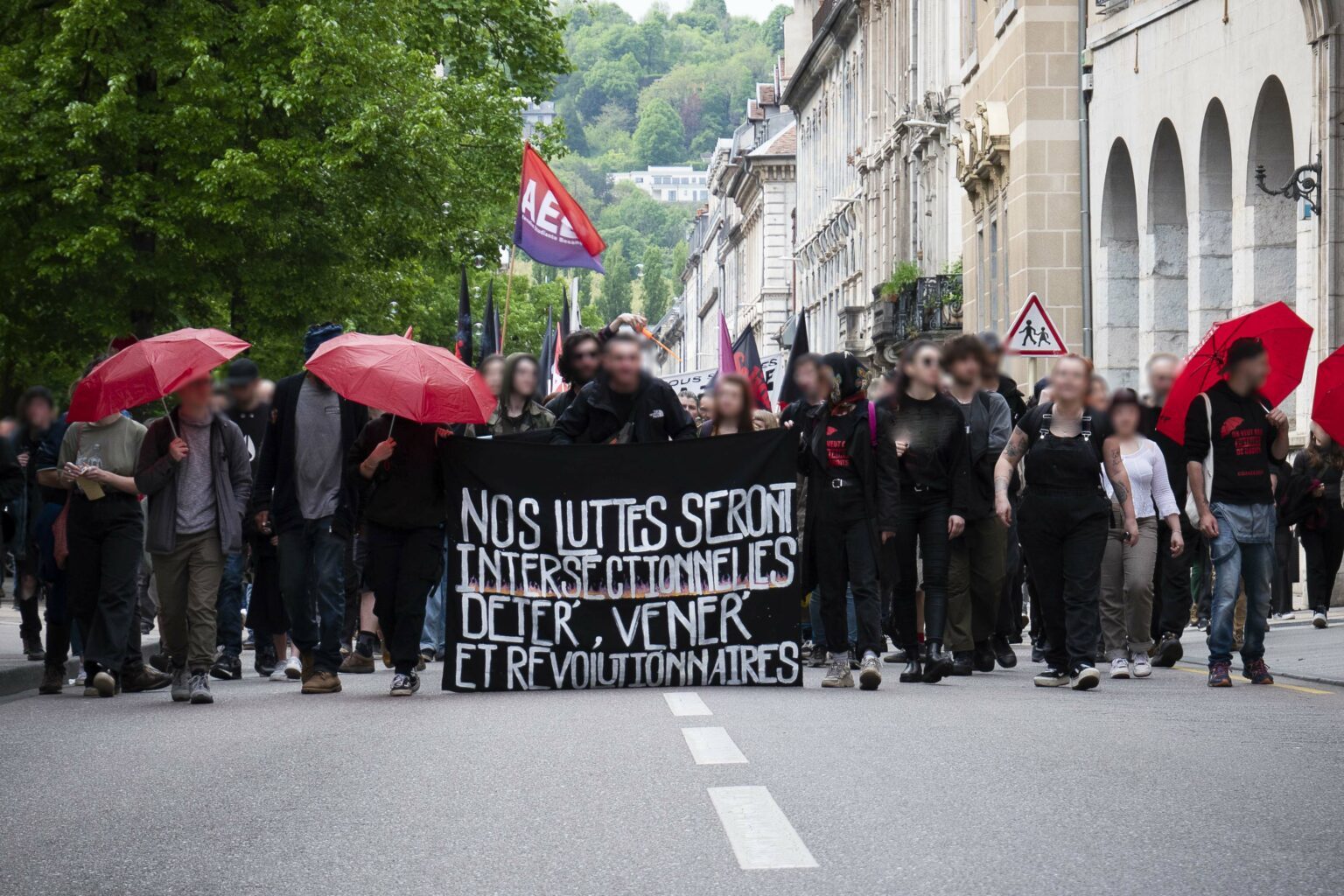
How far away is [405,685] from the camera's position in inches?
490

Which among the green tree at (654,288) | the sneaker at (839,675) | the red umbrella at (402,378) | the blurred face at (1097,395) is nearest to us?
the red umbrella at (402,378)

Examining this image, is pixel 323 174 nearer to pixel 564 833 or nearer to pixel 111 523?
pixel 111 523

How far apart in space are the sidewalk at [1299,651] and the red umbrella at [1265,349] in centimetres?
191

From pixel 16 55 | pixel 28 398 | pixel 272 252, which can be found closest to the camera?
pixel 28 398

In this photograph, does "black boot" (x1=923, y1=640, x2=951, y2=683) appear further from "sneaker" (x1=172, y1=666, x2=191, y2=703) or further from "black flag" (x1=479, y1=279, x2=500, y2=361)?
"black flag" (x1=479, y1=279, x2=500, y2=361)

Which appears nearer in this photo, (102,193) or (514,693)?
(514,693)

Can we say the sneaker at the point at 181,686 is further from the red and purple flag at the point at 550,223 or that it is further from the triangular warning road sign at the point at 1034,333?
the red and purple flag at the point at 550,223

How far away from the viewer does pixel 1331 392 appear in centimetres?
1286

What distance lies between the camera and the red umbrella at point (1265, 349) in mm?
13031

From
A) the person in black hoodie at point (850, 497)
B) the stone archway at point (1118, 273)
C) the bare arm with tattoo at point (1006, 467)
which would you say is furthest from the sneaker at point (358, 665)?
the stone archway at point (1118, 273)

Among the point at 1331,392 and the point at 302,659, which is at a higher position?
the point at 1331,392

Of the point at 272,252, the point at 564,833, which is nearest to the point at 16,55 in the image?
the point at 272,252

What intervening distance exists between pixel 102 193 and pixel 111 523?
14.6 meters

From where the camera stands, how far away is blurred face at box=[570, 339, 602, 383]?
13453 mm
